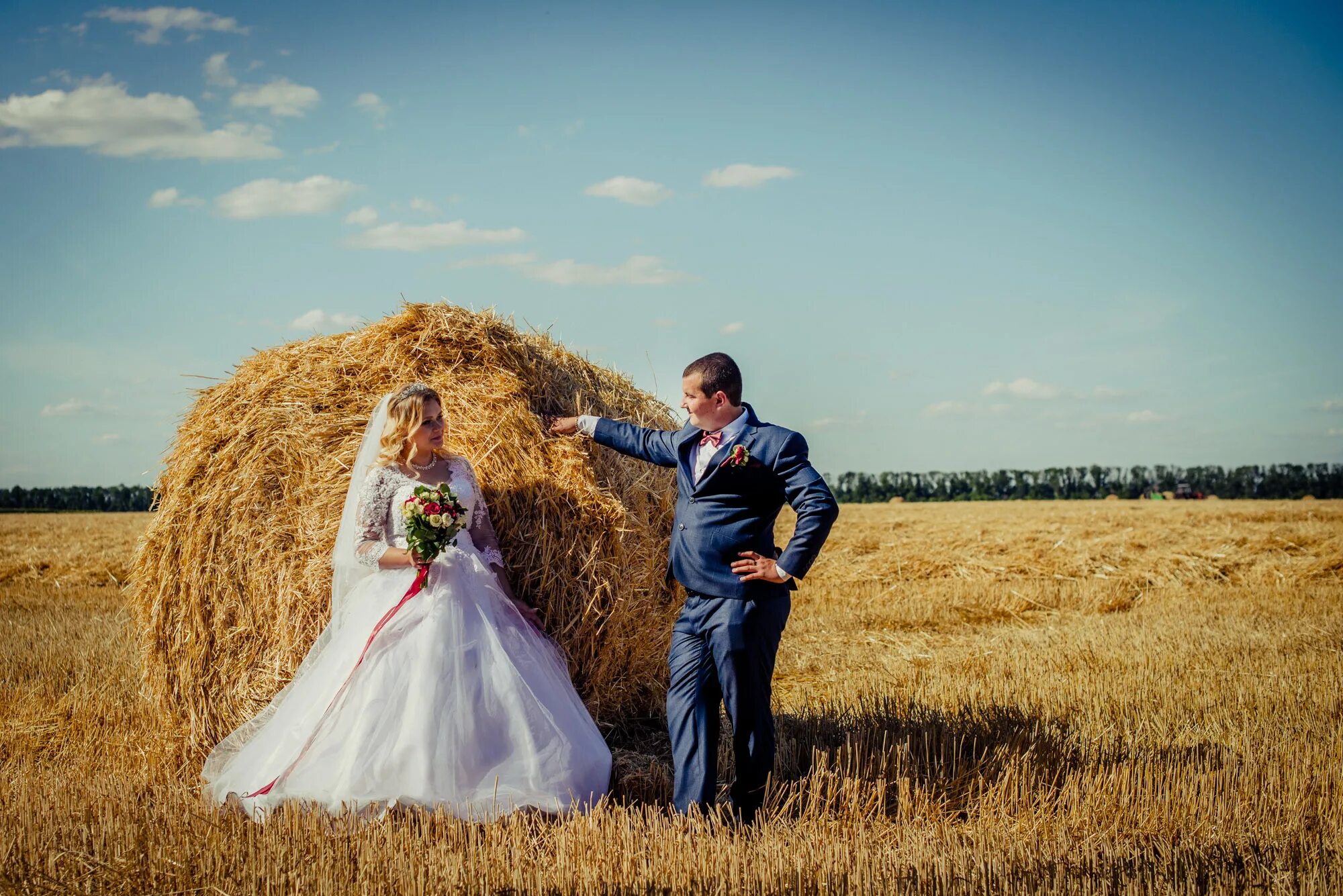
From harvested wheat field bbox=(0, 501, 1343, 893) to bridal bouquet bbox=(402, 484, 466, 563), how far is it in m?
1.33

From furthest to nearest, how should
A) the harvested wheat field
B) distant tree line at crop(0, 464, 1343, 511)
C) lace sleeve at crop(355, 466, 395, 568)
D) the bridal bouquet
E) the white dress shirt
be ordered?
distant tree line at crop(0, 464, 1343, 511), lace sleeve at crop(355, 466, 395, 568), the bridal bouquet, the white dress shirt, the harvested wheat field

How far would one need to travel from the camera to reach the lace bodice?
5188 millimetres

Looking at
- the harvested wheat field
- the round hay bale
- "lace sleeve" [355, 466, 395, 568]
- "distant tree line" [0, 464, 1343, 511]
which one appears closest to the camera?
Result: the harvested wheat field

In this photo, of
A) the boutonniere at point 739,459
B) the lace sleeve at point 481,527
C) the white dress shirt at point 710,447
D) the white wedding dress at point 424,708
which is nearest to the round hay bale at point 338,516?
the lace sleeve at point 481,527

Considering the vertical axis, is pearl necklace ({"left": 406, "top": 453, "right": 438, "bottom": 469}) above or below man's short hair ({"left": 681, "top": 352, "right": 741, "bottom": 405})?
below

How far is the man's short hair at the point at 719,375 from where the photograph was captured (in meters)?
4.81

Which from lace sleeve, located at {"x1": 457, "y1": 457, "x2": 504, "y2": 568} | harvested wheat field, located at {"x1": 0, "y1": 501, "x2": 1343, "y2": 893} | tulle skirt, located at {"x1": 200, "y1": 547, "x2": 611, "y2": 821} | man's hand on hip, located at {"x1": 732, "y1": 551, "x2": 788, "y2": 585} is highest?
lace sleeve, located at {"x1": 457, "y1": 457, "x2": 504, "y2": 568}

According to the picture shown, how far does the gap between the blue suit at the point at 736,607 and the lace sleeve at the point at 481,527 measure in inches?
44.7

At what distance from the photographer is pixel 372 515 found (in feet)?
17.1

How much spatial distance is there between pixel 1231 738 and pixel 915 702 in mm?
2017

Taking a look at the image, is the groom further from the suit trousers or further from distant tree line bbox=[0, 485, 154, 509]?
distant tree line bbox=[0, 485, 154, 509]

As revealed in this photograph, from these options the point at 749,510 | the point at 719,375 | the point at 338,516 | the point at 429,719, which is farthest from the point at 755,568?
the point at 338,516

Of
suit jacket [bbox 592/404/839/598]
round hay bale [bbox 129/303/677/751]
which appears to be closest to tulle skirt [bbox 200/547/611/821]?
round hay bale [bbox 129/303/677/751]

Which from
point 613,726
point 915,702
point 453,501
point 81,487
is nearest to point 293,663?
point 453,501
